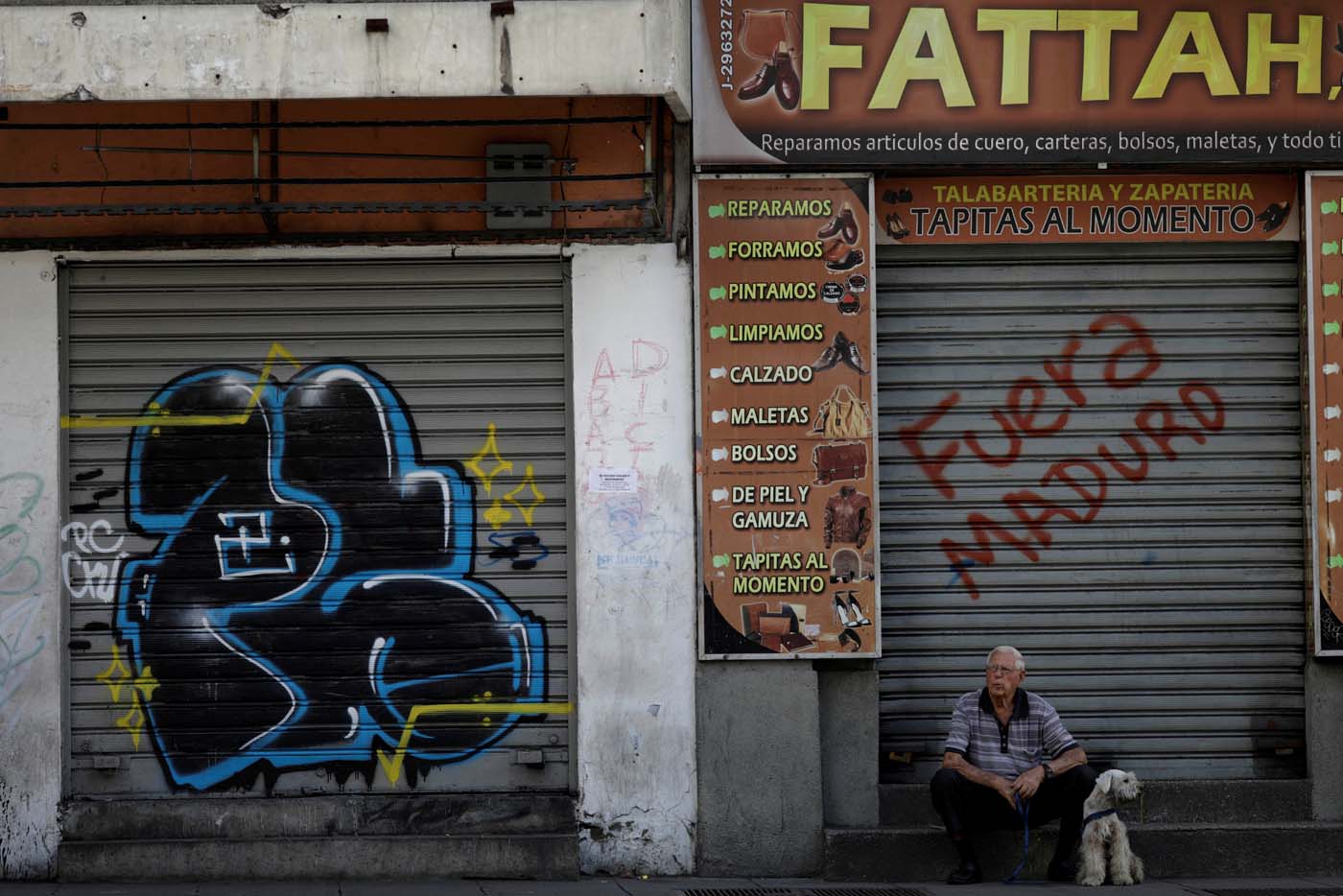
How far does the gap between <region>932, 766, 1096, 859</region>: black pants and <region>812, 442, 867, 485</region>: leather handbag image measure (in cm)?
153

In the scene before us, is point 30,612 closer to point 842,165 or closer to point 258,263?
point 258,263

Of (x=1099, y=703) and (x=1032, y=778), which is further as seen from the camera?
(x=1099, y=703)

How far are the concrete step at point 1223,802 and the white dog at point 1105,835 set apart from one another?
0.72 metres

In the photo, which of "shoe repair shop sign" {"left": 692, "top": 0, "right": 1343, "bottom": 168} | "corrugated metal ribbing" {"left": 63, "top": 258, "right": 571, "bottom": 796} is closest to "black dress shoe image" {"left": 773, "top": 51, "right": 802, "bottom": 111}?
"shoe repair shop sign" {"left": 692, "top": 0, "right": 1343, "bottom": 168}

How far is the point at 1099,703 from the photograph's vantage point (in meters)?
8.44

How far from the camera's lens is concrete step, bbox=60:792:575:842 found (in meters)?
7.99

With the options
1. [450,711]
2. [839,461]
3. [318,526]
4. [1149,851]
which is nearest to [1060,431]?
[839,461]

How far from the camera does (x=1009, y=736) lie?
25.6ft

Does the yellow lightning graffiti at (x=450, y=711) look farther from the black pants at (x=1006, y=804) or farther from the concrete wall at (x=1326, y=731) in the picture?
the concrete wall at (x=1326, y=731)

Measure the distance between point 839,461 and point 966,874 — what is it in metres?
2.10

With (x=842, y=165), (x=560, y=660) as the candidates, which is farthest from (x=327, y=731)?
(x=842, y=165)

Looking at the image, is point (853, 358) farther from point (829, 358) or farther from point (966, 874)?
point (966, 874)

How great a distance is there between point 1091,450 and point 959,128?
1.85m

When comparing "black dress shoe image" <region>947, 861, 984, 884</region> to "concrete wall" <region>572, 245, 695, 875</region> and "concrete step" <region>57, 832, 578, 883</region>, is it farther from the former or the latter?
"concrete step" <region>57, 832, 578, 883</region>
